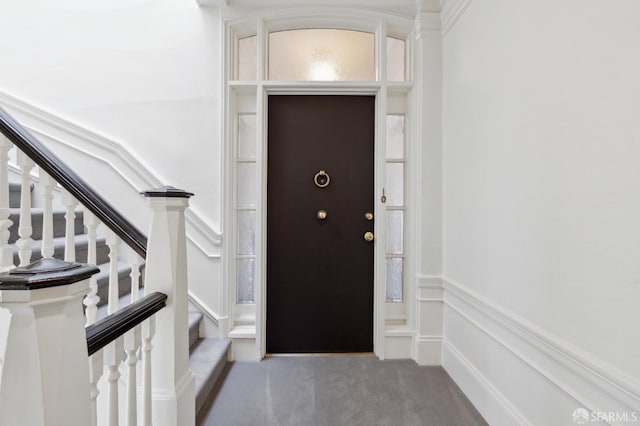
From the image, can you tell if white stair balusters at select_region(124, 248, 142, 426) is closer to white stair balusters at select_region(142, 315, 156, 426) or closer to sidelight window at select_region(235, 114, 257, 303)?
white stair balusters at select_region(142, 315, 156, 426)

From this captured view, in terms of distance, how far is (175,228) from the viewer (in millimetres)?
1291

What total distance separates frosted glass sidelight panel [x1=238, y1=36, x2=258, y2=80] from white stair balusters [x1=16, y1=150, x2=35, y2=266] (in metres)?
1.44

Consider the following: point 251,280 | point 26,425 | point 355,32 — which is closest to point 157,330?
point 26,425

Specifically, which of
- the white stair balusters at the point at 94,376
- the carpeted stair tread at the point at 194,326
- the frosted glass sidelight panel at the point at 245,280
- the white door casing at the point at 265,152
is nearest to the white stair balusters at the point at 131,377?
the white stair balusters at the point at 94,376

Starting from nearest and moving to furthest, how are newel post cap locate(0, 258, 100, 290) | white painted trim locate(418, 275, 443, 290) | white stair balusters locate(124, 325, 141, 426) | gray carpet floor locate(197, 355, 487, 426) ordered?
newel post cap locate(0, 258, 100, 290), white stair balusters locate(124, 325, 141, 426), gray carpet floor locate(197, 355, 487, 426), white painted trim locate(418, 275, 443, 290)

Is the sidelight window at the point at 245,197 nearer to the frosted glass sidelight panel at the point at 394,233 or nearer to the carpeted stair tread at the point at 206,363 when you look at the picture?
the carpeted stair tread at the point at 206,363

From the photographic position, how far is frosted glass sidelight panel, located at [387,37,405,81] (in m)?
2.35

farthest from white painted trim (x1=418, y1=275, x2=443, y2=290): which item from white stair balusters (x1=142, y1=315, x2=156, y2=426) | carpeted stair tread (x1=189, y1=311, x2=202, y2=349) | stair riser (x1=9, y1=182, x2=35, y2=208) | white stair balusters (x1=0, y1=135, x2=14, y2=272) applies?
stair riser (x1=9, y1=182, x2=35, y2=208)

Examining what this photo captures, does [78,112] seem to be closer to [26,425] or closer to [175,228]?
[175,228]

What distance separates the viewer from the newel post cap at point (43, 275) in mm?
525

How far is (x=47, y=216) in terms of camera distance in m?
1.33

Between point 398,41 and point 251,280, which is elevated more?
point 398,41

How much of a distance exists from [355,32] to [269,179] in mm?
1293

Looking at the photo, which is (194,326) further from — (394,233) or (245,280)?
(394,233)
